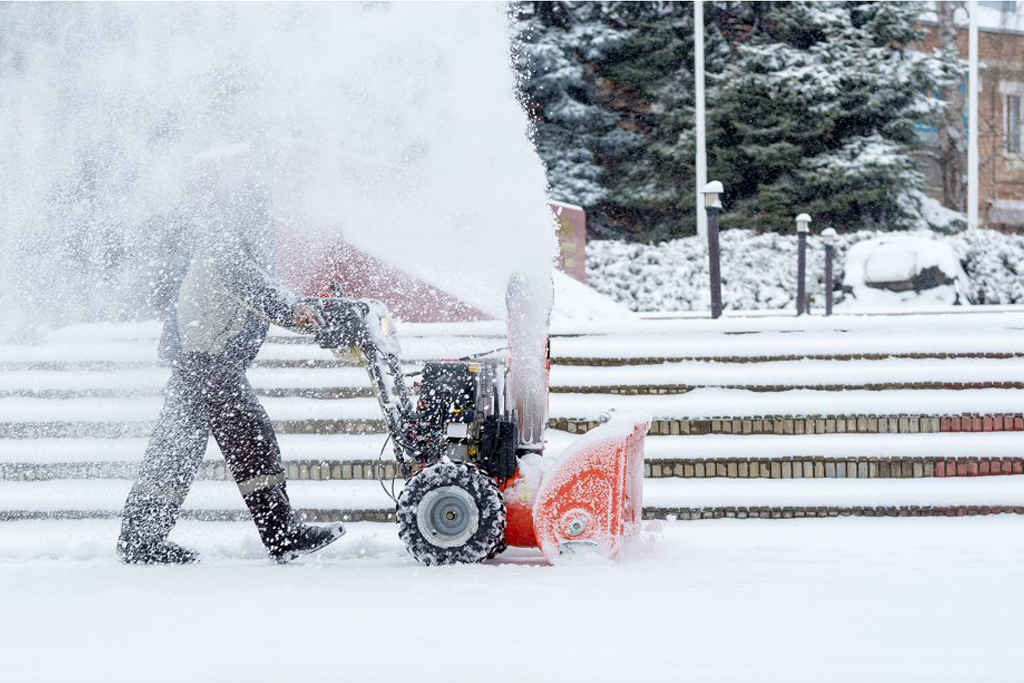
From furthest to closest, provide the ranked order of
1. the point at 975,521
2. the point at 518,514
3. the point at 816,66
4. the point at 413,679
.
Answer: the point at 816,66, the point at 975,521, the point at 518,514, the point at 413,679

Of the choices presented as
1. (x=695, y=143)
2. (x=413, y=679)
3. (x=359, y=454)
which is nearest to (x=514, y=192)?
(x=359, y=454)

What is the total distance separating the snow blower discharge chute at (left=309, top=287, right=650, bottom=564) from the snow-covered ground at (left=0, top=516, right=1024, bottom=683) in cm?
12

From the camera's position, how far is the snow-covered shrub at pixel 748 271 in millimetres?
15508

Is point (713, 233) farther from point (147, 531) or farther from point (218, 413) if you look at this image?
point (147, 531)

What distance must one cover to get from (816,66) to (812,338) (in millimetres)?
15573

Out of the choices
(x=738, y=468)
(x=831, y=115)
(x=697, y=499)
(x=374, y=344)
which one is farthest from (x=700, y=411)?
(x=831, y=115)

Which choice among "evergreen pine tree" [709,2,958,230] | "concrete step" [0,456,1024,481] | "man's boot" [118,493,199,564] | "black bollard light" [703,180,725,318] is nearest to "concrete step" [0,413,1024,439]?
"concrete step" [0,456,1024,481]

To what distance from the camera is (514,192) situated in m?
5.46

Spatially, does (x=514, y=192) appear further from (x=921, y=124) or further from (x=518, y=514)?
(x=921, y=124)

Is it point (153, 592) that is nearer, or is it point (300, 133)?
point (153, 592)

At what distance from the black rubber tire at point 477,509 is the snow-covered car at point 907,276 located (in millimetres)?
10933

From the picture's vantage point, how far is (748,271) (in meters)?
16.1

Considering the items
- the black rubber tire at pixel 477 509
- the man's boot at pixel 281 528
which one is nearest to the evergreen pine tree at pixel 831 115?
the man's boot at pixel 281 528

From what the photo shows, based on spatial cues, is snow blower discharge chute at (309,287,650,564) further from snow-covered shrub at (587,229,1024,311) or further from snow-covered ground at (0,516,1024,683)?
snow-covered shrub at (587,229,1024,311)
